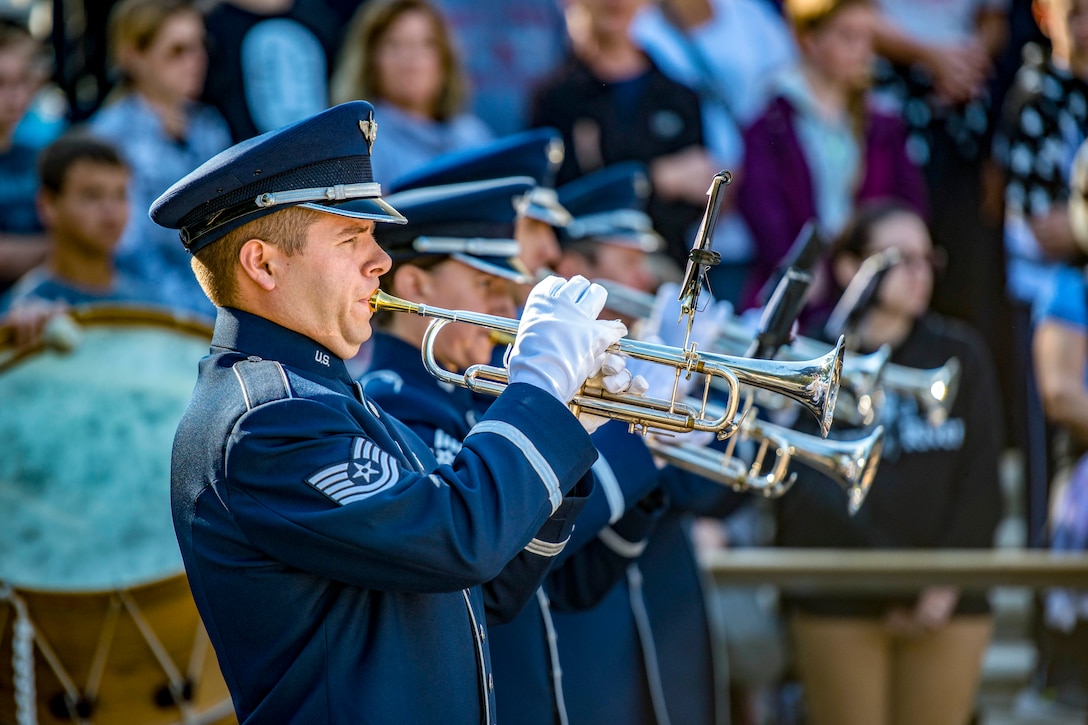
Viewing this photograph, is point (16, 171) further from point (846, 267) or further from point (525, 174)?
point (846, 267)

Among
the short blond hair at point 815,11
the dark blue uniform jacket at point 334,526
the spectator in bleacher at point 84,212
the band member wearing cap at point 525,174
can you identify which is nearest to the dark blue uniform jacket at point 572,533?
the band member wearing cap at point 525,174

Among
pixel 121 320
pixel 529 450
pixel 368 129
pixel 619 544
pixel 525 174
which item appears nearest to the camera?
pixel 529 450

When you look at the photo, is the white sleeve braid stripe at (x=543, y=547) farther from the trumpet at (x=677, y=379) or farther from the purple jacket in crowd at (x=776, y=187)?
the purple jacket in crowd at (x=776, y=187)

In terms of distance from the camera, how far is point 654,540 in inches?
173

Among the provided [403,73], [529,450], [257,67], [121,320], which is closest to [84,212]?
[121,320]

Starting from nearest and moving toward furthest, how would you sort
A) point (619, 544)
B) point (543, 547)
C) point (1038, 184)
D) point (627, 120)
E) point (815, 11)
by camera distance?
point (543, 547)
point (619, 544)
point (627, 120)
point (815, 11)
point (1038, 184)

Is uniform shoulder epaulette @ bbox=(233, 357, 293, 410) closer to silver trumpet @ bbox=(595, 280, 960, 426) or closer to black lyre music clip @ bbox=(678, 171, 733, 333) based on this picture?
black lyre music clip @ bbox=(678, 171, 733, 333)

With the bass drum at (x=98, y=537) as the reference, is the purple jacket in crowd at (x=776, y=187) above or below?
above

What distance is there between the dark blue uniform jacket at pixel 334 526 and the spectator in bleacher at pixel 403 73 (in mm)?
3760

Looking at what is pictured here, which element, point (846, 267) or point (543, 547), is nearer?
point (543, 547)

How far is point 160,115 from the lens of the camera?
589 centimetres

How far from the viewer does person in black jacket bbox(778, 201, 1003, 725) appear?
553 cm

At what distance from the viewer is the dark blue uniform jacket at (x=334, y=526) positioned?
225 cm

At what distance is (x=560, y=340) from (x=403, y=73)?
3999 mm
